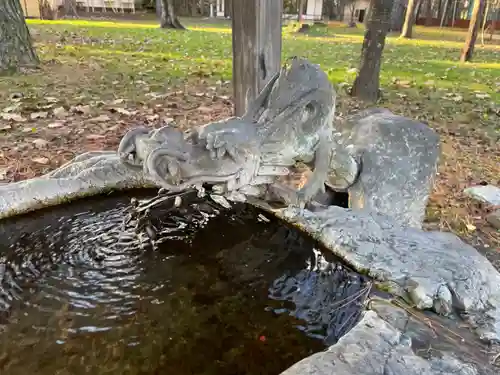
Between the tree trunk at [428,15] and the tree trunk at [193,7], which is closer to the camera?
the tree trunk at [428,15]

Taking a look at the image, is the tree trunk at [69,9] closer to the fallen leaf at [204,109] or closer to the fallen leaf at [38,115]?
the fallen leaf at [38,115]

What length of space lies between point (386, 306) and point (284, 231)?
3.21 ft

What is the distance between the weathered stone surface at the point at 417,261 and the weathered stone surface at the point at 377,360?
0.26 metres

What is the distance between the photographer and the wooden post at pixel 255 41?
3.29 metres

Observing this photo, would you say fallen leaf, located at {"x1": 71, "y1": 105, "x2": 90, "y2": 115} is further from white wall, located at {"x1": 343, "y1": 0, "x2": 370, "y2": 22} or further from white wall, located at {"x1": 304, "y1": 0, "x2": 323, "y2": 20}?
white wall, located at {"x1": 304, "y1": 0, "x2": 323, "y2": 20}

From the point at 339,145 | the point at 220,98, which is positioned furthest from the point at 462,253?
the point at 220,98

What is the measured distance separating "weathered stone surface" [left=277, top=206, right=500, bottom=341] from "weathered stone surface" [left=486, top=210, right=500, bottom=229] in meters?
1.47

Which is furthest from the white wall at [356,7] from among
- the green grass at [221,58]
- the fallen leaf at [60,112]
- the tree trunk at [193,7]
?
the fallen leaf at [60,112]

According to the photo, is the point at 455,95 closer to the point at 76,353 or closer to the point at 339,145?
the point at 339,145

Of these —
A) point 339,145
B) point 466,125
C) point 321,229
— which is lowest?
point 466,125

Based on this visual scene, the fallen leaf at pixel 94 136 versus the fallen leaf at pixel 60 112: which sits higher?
the fallen leaf at pixel 60 112

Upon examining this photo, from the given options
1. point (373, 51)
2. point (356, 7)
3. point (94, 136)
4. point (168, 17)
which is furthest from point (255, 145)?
point (356, 7)

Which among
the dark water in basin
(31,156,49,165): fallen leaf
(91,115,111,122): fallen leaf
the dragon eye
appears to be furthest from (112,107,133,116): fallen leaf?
the dragon eye

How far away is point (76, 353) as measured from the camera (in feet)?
6.09
